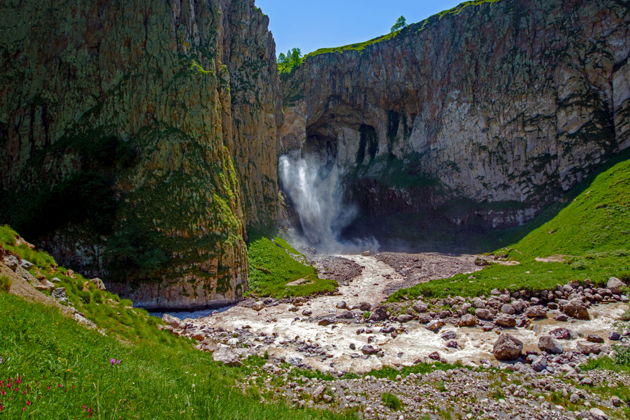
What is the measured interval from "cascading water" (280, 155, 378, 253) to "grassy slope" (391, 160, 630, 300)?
34721 mm

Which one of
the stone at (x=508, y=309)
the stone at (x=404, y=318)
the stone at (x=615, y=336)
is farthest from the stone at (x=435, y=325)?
the stone at (x=615, y=336)

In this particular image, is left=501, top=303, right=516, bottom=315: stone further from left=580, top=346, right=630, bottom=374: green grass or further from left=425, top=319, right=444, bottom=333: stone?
left=580, top=346, right=630, bottom=374: green grass

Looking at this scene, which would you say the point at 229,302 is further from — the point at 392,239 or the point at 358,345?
the point at 392,239

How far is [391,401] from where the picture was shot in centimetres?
1040

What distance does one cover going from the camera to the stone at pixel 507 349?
45.4 ft

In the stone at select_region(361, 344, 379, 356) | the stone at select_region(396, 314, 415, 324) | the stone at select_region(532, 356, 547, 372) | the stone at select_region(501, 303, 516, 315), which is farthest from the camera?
the stone at select_region(396, 314, 415, 324)

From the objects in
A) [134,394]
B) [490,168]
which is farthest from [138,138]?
[490,168]

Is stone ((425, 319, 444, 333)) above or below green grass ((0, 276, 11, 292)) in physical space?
below

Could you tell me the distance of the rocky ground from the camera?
10352 millimetres

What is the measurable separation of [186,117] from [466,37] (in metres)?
67.2

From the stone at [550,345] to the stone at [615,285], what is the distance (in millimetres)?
10475

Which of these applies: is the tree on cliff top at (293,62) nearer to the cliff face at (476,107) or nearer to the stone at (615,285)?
the cliff face at (476,107)

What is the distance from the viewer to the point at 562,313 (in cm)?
1866

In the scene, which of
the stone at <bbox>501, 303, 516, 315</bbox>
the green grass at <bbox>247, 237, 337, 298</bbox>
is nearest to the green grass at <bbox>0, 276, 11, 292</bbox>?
the green grass at <bbox>247, 237, 337, 298</bbox>
